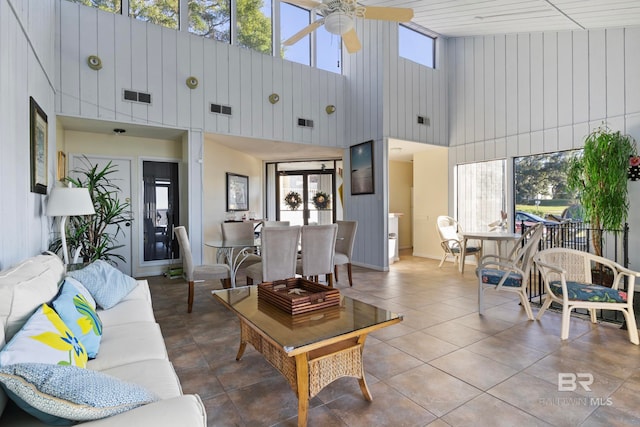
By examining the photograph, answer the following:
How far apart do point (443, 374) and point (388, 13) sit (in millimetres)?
3348

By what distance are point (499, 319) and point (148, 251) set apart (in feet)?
17.5

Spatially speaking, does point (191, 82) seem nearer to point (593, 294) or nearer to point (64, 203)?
point (64, 203)

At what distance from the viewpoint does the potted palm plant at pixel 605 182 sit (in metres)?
4.18

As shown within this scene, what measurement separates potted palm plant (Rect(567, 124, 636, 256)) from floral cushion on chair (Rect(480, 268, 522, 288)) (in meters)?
1.75

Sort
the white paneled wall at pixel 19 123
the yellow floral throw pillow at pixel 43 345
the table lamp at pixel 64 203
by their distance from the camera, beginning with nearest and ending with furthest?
the yellow floral throw pillow at pixel 43 345, the white paneled wall at pixel 19 123, the table lamp at pixel 64 203

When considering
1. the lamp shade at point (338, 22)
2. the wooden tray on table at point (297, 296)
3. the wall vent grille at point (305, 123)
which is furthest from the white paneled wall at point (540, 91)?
the wooden tray on table at point (297, 296)

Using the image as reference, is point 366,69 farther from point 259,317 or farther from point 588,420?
point 588,420

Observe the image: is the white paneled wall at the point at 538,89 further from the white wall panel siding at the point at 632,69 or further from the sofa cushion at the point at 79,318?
the sofa cushion at the point at 79,318

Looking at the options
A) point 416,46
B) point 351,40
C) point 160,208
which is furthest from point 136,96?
point 416,46

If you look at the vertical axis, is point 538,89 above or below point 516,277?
above

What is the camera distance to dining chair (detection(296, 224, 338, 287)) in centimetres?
409

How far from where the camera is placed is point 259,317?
80.0 inches

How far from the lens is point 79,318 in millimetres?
1706

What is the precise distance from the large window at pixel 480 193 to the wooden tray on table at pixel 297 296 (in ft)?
16.0
